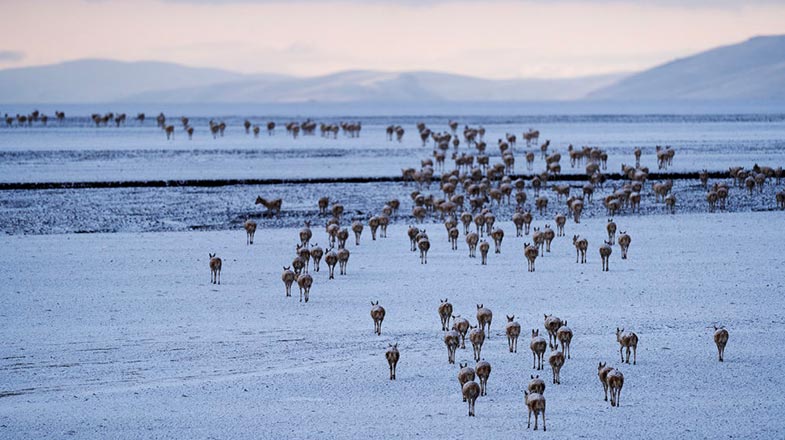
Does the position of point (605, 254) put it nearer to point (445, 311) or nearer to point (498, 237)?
point (498, 237)

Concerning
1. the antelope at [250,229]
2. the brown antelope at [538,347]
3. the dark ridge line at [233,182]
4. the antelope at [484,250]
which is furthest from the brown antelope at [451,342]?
the dark ridge line at [233,182]

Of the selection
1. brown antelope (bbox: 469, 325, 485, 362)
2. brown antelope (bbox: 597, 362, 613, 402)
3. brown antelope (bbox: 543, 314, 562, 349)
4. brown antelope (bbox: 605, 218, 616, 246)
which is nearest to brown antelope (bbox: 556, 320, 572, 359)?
brown antelope (bbox: 543, 314, 562, 349)

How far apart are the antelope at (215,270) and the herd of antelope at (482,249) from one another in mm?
19

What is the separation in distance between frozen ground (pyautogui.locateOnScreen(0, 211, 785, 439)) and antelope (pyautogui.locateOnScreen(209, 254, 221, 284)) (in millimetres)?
221

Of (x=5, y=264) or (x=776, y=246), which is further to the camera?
(x=776, y=246)

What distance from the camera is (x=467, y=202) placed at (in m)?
34.3

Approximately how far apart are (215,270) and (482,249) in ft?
18.5

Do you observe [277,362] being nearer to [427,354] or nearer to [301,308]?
[427,354]

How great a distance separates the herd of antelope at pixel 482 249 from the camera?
14141 mm

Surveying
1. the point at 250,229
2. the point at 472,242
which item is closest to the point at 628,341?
the point at 472,242

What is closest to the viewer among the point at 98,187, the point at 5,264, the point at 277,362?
the point at 277,362

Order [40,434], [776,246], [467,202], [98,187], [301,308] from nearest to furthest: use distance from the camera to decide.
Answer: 1. [40,434]
2. [301,308]
3. [776,246]
4. [467,202]
5. [98,187]

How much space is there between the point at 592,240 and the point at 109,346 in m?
13.6

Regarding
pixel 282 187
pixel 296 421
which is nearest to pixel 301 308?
pixel 296 421
